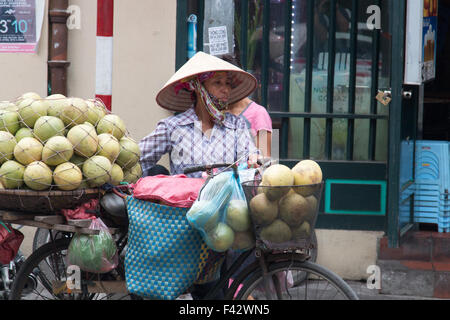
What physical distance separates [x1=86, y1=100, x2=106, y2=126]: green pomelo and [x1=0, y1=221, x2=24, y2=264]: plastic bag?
2.66 ft

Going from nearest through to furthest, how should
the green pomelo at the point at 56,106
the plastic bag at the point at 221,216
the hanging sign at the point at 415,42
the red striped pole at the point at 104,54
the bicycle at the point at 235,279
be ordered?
the plastic bag at the point at 221,216 → the bicycle at the point at 235,279 → the green pomelo at the point at 56,106 → the red striped pole at the point at 104,54 → the hanging sign at the point at 415,42

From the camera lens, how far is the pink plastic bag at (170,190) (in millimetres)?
3713

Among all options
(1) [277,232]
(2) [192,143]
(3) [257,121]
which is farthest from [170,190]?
(3) [257,121]

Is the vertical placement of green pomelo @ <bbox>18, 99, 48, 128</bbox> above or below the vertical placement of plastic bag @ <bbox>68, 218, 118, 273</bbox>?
above

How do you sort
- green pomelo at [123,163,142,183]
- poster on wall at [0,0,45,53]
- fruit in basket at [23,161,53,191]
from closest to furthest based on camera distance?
fruit in basket at [23,161,53,191] < green pomelo at [123,163,142,183] < poster on wall at [0,0,45,53]

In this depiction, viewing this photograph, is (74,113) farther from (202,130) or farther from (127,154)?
(202,130)

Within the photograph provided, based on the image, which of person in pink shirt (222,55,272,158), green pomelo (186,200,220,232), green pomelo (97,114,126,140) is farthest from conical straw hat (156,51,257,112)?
green pomelo (186,200,220,232)

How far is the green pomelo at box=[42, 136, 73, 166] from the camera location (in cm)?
380

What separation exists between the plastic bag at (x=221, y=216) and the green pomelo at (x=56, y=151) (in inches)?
30.3

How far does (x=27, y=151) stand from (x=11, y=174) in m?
0.15

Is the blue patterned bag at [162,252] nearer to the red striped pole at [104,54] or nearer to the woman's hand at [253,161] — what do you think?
the woman's hand at [253,161]

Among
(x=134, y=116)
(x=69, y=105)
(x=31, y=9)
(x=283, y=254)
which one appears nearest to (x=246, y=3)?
(x=134, y=116)

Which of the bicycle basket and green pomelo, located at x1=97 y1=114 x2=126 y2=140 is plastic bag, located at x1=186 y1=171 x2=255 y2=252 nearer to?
the bicycle basket

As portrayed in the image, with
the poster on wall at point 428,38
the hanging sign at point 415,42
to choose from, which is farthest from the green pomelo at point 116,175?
the poster on wall at point 428,38
